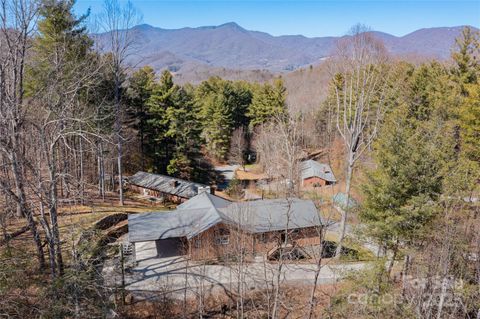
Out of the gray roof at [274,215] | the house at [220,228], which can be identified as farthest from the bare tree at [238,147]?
the house at [220,228]

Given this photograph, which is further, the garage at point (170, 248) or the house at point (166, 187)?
the house at point (166, 187)

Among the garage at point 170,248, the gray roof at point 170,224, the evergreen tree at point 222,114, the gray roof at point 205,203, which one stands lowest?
the garage at point 170,248

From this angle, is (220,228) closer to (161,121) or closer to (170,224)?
(170,224)

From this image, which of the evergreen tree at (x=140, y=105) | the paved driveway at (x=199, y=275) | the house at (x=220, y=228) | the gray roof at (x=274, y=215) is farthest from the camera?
the evergreen tree at (x=140, y=105)

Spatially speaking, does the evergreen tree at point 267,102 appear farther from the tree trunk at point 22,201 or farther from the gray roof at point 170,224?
the tree trunk at point 22,201

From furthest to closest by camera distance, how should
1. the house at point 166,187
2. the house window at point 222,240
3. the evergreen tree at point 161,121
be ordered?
the evergreen tree at point 161,121
the house at point 166,187
the house window at point 222,240

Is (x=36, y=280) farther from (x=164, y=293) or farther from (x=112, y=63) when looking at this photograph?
(x=112, y=63)

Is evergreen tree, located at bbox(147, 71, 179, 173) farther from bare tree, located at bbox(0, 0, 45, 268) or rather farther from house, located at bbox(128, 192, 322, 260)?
bare tree, located at bbox(0, 0, 45, 268)

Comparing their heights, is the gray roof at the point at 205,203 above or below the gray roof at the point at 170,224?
above
